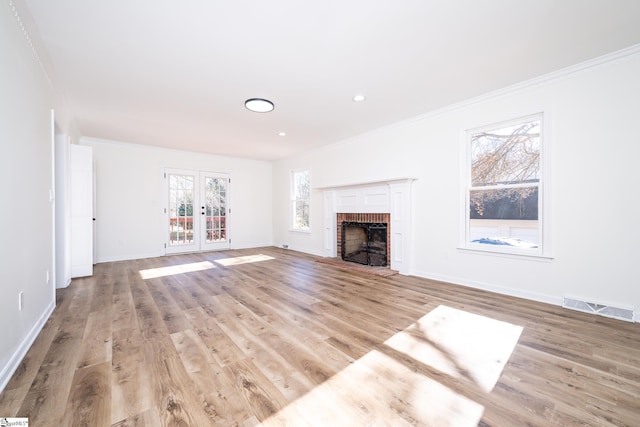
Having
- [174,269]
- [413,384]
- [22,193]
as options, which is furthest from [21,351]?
[174,269]


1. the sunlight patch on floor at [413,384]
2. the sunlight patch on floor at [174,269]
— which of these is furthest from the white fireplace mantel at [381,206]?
the sunlight patch on floor at [174,269]

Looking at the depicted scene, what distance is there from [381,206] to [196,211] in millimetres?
4715

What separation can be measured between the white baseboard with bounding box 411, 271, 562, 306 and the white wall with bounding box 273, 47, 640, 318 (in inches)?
0.5

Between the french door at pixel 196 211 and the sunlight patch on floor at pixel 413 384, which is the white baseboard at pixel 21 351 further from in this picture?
the french door at pixel 196 211

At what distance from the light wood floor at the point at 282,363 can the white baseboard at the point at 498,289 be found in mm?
153

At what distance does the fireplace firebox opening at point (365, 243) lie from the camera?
4.96 m

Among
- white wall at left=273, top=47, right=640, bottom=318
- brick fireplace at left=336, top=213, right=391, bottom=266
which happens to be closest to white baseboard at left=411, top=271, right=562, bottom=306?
white wall at left=273, top=47, right=640, bottom=318

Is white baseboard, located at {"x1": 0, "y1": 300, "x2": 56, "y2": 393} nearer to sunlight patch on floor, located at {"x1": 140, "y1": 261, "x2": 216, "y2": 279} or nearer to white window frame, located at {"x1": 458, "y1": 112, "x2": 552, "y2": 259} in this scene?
sunlight patch on floor, located at {"x1": 140, "y1": 261, "x2": 216, "y2": 279}

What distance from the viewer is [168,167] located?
6.38 meters

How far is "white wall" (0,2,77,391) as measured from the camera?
5.59ft

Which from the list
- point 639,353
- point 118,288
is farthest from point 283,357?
point 118,288

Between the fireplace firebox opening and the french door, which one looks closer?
the fireplace firebox opening

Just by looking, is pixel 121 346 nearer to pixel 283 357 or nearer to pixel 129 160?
pixel 283 357

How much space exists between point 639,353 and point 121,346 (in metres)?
3.99
